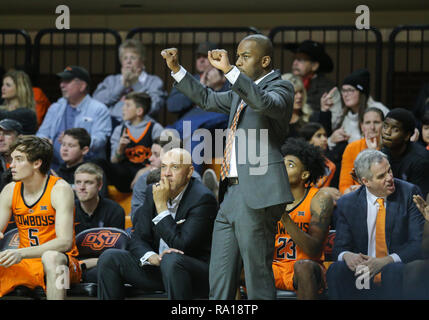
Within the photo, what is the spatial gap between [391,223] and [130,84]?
3.65m

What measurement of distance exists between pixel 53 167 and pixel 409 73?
4661 millimetres

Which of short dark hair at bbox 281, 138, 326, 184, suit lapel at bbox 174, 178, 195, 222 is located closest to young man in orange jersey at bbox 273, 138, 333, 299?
short dark hair at bbox 281, 138, 326, 184

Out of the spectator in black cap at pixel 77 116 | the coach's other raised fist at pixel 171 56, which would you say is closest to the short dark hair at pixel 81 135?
the spectator in black cap at pixel 77 116

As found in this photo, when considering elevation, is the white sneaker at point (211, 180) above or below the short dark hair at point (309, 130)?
below

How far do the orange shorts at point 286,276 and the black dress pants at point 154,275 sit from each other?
469 mm

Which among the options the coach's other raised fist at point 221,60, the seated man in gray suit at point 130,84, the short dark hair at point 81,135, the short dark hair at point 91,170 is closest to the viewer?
the coach's other raised fist at point 221,60

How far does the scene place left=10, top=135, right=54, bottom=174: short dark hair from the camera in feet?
16.3

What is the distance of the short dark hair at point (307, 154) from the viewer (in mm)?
5305

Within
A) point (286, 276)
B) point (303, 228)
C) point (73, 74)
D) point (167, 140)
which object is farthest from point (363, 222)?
point (73, 74)

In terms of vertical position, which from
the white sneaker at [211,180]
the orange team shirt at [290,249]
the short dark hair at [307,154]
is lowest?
the orange team shirt at [290,249]

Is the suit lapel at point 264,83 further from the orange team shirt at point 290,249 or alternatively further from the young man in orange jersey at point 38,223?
the young man in orange jersey at point 38,223

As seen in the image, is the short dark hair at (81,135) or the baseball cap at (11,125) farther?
the short dark hair at (81,135)

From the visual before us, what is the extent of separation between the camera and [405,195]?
499 cm
